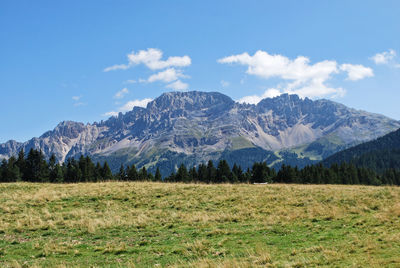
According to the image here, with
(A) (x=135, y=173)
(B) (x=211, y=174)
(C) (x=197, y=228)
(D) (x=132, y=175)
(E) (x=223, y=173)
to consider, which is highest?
(A) (x=135, y=173)

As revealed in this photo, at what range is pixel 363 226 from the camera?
55.9 ft

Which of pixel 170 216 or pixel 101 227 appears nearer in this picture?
pixel 101 227

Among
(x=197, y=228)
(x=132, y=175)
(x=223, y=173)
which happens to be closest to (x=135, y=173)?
(x=132, y=175)

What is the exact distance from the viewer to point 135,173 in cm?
9038

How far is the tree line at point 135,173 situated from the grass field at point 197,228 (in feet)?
105

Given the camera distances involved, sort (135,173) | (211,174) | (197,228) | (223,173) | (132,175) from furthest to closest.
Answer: (211,174) < (135,173) < (223,173) < (132,175) < (197,228)

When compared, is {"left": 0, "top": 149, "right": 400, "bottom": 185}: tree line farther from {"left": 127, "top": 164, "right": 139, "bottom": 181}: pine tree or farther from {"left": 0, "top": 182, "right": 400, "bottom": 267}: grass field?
{"left": 0, "top": 182, "right": 400, "bottom": 267}: grass field

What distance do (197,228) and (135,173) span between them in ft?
244

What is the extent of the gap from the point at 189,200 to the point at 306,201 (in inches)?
449

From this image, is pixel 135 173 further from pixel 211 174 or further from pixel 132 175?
pixel 211 174

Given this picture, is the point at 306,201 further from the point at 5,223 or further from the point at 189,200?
the point at 5,223

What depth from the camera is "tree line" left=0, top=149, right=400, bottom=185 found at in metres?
68.5

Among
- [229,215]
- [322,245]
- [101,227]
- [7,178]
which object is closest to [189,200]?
[229,215]

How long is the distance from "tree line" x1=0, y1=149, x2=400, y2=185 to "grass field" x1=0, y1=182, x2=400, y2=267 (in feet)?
105
